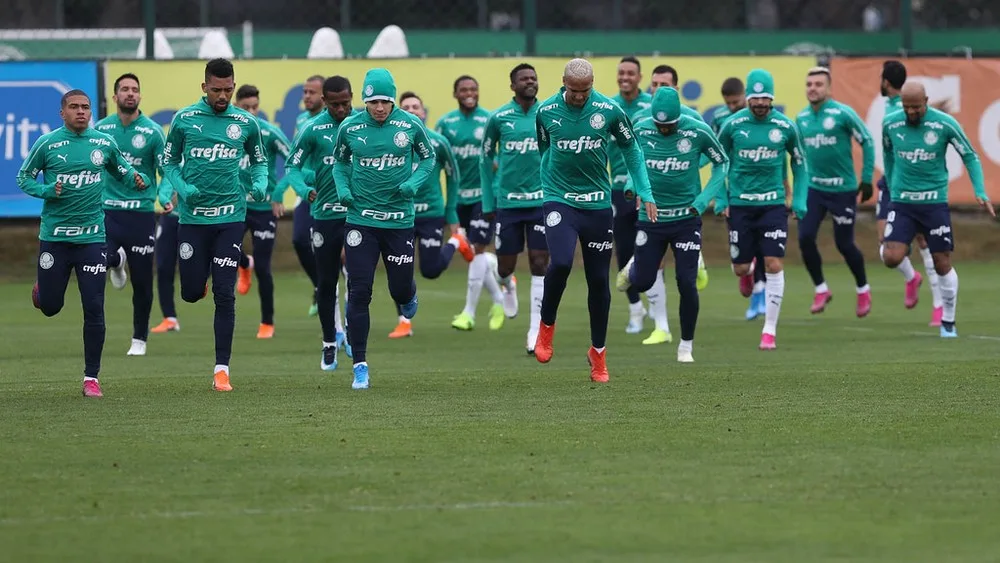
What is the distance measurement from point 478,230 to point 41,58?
1048 cm

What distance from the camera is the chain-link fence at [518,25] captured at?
27.5 metres

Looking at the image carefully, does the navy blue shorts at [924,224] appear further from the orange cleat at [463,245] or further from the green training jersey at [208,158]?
the green training jersey at [208,158]

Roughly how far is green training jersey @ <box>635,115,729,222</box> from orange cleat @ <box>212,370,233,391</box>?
161 inches

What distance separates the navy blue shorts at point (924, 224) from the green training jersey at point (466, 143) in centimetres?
423

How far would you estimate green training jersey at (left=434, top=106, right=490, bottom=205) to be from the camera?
727 inches

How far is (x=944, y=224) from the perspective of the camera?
54.7ft

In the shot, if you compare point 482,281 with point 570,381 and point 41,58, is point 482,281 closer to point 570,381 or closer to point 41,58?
point 570,381

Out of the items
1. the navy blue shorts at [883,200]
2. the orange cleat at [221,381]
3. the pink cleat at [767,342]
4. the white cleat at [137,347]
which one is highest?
the navy blue shorts at [883,200]

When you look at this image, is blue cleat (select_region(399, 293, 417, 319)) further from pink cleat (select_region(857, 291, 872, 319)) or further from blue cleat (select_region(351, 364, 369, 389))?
pink cleat (select_region(857, 291, 872, 319))

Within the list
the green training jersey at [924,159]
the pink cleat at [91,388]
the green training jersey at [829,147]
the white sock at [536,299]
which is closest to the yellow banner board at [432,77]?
the green training jersey at [829,147]

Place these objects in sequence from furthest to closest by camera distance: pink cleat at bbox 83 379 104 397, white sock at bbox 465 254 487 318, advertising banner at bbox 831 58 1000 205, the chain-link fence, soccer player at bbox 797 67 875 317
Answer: the chain-link fence
advertising banner at bbox 831 58 1000 205
soccer player at bbox 797 67 875 317
white sock at bbox 465 254 487 318
pink cleat at bbox 83 379 104 397

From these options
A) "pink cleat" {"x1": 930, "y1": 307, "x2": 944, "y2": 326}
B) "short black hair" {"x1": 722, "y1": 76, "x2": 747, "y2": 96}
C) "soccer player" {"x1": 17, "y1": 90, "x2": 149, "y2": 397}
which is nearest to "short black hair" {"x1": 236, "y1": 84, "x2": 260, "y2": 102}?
"short black hair" {"x1": 722, "y1": 76, "x2": 747, "y2": 96}

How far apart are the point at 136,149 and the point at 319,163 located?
7.38 feet

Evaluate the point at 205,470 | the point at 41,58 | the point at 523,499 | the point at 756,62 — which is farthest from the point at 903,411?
the point at 41,58
